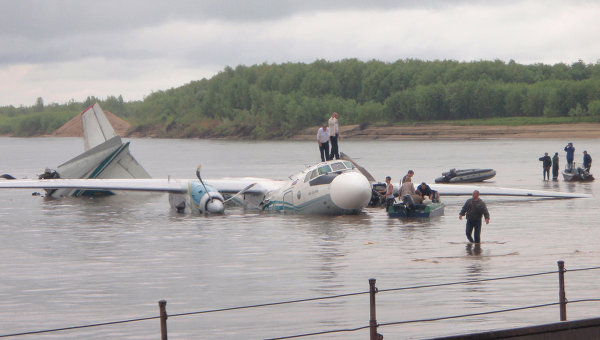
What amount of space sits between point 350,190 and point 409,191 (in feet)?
10.2

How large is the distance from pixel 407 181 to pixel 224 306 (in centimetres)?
1830

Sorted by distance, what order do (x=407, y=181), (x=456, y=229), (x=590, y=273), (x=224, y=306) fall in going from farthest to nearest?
(x=407, y=181) < (x=456, y=229) < (x=590, y=273) < (x=224, y=306)

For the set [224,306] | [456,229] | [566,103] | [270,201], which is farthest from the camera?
[566,103]

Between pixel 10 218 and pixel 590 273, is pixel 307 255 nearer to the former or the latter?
pixel 590 273

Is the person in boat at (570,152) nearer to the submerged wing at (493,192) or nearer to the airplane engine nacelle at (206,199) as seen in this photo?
the submerged wing at (493,192)

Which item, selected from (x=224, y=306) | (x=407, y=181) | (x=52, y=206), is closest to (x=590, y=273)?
(x=224, y=306)

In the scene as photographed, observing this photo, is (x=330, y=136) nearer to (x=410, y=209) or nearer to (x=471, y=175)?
(x=410, y=209)

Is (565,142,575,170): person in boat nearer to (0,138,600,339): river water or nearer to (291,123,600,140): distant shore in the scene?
(0,138,600,339): river water

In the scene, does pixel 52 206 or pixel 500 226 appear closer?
pixel 500 226

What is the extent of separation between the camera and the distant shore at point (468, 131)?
154125mm

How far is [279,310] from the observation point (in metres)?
15.3

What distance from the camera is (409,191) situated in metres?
33.6

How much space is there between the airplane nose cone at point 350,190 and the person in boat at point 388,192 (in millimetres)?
2749

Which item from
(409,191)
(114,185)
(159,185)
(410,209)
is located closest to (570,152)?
(409,191)
